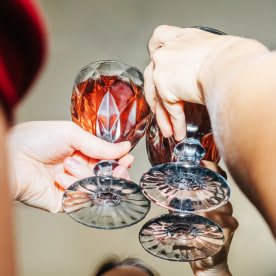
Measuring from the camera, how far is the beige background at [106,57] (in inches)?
19.5

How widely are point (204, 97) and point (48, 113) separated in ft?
1.10

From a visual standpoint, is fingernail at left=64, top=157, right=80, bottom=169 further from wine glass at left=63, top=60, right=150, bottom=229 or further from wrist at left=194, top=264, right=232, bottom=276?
wrist at left=194, top=264, right=232, bottom=276

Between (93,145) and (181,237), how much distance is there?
149 millimetres

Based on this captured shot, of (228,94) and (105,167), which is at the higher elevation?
(228,94)

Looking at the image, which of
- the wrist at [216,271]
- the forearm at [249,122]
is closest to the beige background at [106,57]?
→ the wrist at [216,271]

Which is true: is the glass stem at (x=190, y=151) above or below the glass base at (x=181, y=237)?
above

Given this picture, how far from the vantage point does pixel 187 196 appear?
0.46 meters

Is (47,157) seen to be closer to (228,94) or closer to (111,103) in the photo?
(111,103)

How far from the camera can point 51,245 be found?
52 cm

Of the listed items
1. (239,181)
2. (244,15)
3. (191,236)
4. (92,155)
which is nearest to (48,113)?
(92,155)

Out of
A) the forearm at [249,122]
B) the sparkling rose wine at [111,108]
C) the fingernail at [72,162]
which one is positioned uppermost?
the forearm at [249,122]

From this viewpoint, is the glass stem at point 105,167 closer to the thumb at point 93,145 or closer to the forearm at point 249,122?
the thumb at point 93,145

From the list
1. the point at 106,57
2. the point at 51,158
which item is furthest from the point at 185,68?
the point at 106,57

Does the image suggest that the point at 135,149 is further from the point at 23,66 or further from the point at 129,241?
the point at 23,66
